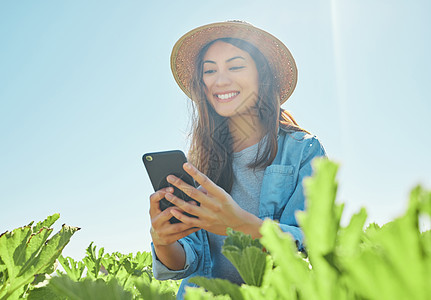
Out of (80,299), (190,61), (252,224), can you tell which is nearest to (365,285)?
(80,299)

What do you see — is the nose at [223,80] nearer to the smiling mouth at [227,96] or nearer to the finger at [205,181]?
the smiling mouth at [227,96]

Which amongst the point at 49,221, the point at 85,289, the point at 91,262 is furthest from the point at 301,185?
the point at 85,289

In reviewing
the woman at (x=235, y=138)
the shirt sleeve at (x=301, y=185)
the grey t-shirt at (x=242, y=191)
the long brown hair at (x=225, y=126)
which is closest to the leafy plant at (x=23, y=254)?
the woman at (x=235, y=138)

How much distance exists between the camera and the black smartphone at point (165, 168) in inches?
60.6

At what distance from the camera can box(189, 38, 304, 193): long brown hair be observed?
7.47 ft

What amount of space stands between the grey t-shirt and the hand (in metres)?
0.46

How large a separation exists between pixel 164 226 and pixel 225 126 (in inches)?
46.3

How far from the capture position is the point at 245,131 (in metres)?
2.46

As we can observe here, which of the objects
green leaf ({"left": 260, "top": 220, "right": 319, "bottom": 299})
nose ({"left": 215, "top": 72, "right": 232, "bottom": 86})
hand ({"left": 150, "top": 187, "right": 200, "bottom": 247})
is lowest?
hand ({"left": 150, "top": 187, "right": 200, "bottom": 247})

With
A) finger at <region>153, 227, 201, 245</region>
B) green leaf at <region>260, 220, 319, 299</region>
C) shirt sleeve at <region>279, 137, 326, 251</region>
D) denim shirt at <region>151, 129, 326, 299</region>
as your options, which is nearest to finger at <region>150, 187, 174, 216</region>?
finger at <region>153, 227, 201, 245</region>

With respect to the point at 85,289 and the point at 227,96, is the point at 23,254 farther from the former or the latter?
the point at 227,96

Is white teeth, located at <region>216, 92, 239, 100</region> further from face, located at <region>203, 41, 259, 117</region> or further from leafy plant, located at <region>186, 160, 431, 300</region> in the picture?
leafy plant, located at <region>186, 160, 431, 300</region>

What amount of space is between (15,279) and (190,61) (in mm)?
2481

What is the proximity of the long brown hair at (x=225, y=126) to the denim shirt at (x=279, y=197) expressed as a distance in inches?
6.9
